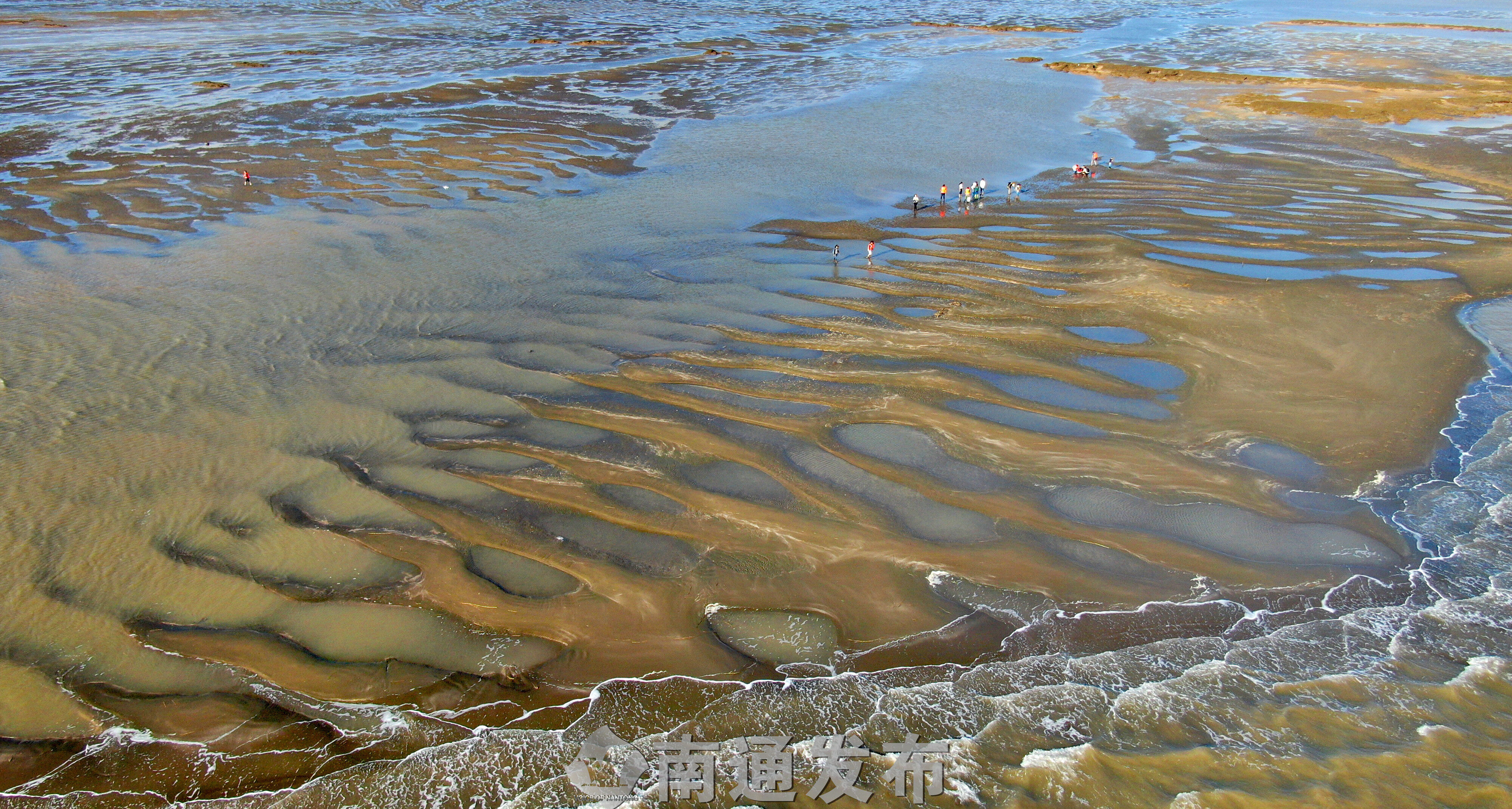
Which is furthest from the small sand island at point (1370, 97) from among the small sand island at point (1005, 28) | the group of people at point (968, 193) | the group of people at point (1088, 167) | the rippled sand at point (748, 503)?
the small sand island at point (1005, 28)

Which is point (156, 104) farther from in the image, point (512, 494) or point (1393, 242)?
point (1393, 242)

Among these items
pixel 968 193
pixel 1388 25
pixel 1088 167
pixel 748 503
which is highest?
pixel 1388 25

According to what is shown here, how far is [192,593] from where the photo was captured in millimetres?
6844

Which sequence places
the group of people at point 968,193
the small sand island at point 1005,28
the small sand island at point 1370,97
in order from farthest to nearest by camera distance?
the small sand island at point 1005,28
the small sand island at point 1370,97
the group of people at point 968,193

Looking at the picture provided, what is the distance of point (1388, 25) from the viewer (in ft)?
170

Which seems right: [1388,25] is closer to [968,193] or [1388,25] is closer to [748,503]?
[968,193]

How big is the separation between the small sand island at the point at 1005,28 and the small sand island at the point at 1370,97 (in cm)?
1777

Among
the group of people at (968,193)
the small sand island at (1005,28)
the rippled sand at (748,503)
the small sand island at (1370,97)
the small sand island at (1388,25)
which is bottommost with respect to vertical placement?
the rippled sand at (748,503)

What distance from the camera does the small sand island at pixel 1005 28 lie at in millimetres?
52750

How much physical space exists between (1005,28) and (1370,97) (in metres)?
27.5

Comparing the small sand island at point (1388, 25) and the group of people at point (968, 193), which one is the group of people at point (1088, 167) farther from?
the small sand island at point (1388, 25)

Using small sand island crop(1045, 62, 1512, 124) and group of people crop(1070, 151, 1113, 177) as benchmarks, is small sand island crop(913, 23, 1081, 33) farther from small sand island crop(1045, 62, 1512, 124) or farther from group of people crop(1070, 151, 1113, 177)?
group of people crop(1070, 151, 1113, 177)

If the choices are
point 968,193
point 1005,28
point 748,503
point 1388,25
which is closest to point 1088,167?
point 968,193

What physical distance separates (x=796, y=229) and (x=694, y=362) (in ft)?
21.7
